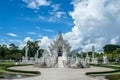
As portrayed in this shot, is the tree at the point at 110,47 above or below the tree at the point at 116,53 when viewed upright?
above

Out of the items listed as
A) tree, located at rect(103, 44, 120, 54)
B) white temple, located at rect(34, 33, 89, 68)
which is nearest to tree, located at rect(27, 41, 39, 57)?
white temple, located at rect(34, 33, 89, 68)

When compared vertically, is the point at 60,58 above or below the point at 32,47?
below

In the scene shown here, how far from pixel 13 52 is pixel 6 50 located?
4.81 meters

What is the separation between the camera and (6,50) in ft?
285

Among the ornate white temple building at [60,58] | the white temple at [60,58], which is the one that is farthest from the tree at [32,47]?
the white temple at [60,58]

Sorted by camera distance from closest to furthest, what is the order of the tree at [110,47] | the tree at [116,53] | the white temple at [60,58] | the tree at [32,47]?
the white temple at [60,58]
the tree at [116,53]
the tree at [32,47]
the tree at [110,47]

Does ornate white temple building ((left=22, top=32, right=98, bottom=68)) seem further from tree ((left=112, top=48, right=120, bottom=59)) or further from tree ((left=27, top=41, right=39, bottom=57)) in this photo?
tree ((left=112, top=48, right=120, bottom=59))

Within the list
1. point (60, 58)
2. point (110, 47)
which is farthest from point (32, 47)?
point (110, 47)

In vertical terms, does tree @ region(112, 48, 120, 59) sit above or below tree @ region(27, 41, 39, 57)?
below

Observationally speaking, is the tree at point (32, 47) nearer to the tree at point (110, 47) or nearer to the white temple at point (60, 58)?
the white temple at point (60, 58)

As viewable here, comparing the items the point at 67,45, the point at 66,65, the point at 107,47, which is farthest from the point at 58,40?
the point at 107,47

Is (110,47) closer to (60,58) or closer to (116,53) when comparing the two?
(116,53)

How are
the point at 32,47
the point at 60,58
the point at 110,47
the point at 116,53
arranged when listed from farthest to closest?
1. the point at 110,47
2. the point at 116,53
3. the point at 32,47
4. the point at 60,58

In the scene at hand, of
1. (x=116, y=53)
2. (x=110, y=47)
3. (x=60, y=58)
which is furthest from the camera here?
(x=110, y=47)
